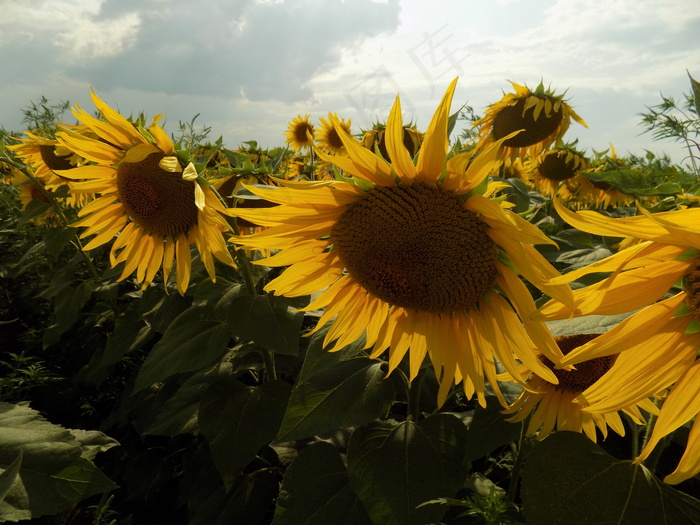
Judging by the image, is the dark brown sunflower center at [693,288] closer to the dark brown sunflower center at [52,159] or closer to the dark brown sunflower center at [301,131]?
the dark brown sunflower center at [52,159]

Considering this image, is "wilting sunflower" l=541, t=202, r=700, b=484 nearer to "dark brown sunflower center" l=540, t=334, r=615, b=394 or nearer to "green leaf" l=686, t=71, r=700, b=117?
"green leaf" l=686, t=71, r=700, b=117

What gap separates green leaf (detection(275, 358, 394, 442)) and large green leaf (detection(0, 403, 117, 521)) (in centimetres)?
51

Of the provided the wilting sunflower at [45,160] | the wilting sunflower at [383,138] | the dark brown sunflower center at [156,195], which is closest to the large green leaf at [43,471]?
the dark brown sunflower center at [156,195]

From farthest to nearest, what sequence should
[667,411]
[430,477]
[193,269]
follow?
[193,269]
[430,477]
[667,411]

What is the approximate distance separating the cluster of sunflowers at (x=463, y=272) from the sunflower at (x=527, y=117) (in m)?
1.95

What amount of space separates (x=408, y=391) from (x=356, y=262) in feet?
2.15

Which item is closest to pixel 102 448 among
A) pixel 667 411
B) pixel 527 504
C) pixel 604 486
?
pixel 527 504

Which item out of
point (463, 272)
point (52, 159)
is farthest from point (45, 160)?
point (463, 272)

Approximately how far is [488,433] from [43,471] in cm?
119

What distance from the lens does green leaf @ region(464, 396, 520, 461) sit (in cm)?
137

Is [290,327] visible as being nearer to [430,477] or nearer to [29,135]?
[430,477]

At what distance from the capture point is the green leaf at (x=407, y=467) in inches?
51.8

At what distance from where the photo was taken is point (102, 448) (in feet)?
4.79

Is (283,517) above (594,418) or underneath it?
underneath
